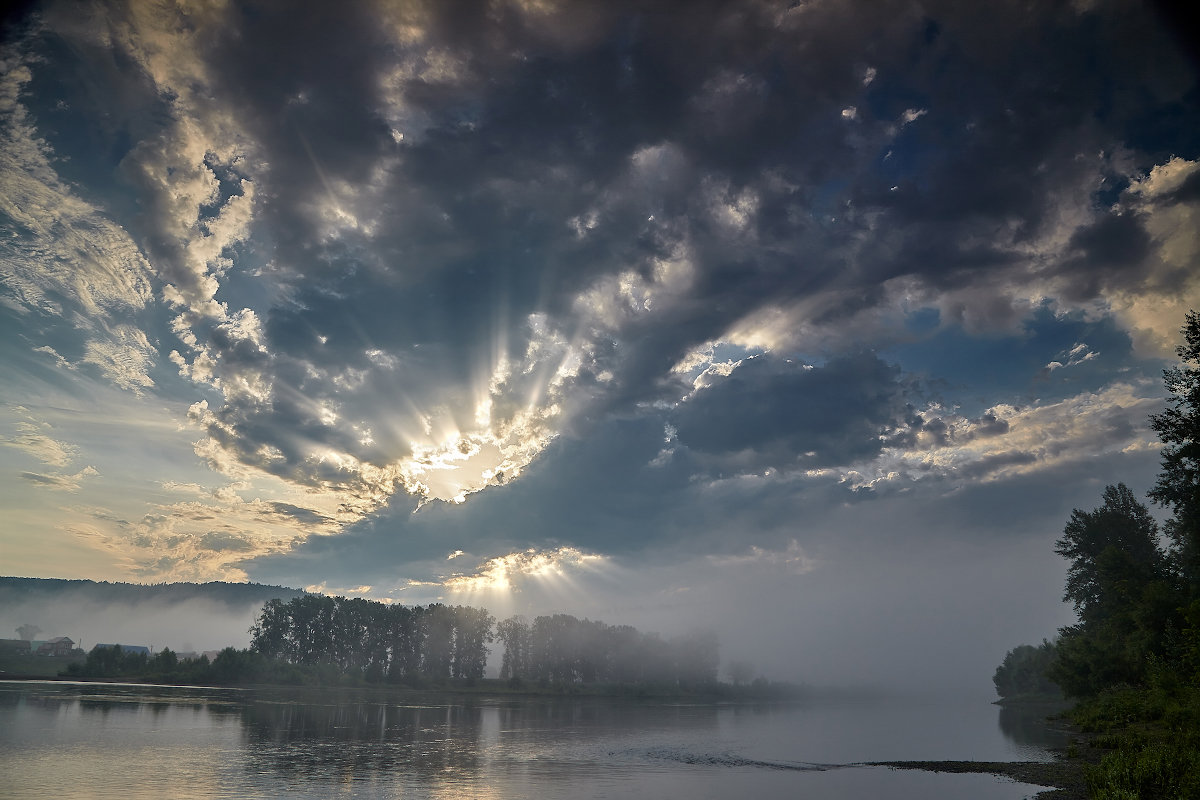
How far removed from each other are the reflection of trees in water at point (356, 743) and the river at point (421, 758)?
0.22m

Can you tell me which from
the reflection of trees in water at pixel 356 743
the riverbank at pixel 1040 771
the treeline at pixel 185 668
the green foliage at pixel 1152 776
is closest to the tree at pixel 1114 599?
the riverbank at pixel 1040 771

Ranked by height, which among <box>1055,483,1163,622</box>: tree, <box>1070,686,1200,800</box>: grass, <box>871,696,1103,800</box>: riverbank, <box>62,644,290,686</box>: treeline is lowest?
<box>62,644,290,686</box>: treeline

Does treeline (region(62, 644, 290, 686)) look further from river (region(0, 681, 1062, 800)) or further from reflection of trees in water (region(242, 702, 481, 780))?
reflection of trees in water (region(242, 702, 481, 780))

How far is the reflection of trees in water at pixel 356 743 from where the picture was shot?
5112 centimetres

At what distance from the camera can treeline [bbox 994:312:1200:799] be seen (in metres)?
40.7

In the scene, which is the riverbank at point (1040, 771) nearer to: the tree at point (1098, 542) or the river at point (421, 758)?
the river at point (421, 758)

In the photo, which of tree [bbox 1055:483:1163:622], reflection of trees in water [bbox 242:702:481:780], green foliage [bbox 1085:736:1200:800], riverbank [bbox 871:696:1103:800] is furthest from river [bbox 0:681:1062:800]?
tree [bbox 1055:483:1163:622]

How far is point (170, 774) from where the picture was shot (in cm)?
4403

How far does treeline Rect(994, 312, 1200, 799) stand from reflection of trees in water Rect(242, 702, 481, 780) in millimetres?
48360

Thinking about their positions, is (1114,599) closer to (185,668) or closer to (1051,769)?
(1051,769)

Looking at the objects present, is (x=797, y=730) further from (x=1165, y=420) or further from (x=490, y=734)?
(x=1165, y=420)

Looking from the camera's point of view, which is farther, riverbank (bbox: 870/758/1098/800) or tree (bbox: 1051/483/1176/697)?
tree (bbox: 1051/483/1176/697)

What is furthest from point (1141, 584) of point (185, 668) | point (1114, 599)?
A: point (185, 668)

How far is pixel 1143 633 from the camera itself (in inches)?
3044
